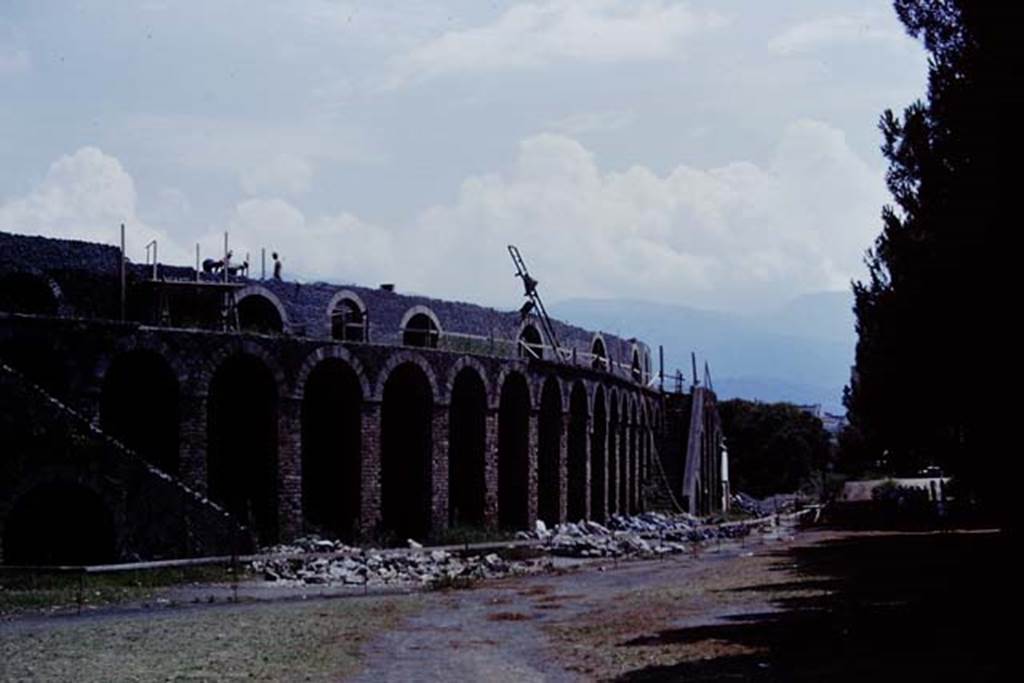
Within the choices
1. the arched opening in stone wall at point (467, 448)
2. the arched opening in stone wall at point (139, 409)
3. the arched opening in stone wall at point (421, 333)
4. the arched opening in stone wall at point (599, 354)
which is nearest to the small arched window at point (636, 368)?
the arched opening in stone wall at point (599, 354)

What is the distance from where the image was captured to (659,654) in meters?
14.8

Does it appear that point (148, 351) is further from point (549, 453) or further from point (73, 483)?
point (549, 453)

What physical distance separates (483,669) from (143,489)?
12488mm

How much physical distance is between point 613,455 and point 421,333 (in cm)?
1197

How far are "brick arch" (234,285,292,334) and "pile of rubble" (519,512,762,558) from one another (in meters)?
8.48

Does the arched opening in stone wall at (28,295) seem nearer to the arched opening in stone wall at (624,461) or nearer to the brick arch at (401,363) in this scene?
the brick arch at (401,363)

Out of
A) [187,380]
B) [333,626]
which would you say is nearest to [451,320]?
[187,380]

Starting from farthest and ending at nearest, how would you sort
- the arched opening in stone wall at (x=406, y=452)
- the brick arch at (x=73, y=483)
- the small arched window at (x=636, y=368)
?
the small arched window at (x=636, y=368) < the arched opening in stone wall at (x=406, y=452) < the brick arch at (x=73, y=483)

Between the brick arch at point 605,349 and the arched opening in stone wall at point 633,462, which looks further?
the brick arch at point 605,349

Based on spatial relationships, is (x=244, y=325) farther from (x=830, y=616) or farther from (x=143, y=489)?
(x=830, y=616)

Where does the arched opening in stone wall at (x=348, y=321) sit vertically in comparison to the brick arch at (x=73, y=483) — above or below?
above

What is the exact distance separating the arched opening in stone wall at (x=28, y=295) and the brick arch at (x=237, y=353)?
385 cm

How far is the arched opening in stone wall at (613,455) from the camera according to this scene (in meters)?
46.8

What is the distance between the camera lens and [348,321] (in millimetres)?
36000
